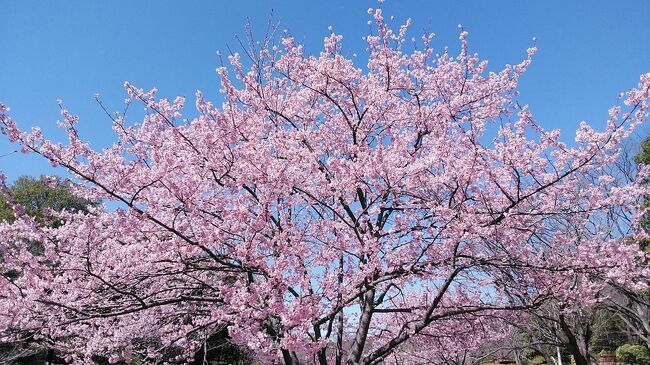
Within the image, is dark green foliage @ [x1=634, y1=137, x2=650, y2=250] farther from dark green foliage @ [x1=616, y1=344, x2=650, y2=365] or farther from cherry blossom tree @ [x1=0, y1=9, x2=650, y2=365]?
cherry blossom tree @ [x1=0, y1=9, x2=650, y2=365]

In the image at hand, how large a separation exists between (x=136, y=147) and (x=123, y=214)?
1.68 meters

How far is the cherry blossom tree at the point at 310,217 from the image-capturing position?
532 cm

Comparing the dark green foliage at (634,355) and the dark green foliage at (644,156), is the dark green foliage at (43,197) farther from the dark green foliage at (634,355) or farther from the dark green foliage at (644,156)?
the dark green foliage at (634,355)

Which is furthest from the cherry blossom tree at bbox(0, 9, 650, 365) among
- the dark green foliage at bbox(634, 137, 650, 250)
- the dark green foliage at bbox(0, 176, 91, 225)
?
the dark green foliage at bbox(0, 176, 91, 225)

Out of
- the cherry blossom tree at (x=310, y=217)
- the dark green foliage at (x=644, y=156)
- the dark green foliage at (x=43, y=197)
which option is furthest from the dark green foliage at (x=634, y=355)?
the dark green foliage at (x=43, y=197)

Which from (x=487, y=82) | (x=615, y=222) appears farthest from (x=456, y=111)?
(x=615, y=222)

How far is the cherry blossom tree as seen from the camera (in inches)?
209

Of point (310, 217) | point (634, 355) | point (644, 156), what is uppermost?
point (644, 156)

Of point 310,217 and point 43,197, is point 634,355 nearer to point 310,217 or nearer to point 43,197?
point 310,217

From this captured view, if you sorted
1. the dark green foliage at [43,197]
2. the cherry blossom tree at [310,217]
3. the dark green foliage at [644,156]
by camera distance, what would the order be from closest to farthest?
1. the cherry blossom tree at [310,217]
2. the dark green foliage at [644,156]
3. the dark green foliage at [43,197]

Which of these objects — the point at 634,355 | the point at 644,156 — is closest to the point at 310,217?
the point at 644,156

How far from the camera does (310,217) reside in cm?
702

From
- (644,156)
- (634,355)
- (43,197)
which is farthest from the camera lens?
(43,197)

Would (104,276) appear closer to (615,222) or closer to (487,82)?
(487,82)
